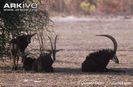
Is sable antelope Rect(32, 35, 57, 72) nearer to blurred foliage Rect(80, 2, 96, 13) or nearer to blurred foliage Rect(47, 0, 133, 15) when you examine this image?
blurred foliage Rect(47, 0, 133, 15)

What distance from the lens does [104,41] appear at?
30328 mm

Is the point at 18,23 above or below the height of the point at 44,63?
above

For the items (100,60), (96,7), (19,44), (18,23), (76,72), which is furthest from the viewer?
(96,7)

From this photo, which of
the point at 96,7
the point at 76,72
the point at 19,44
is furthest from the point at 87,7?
the point at 76,72

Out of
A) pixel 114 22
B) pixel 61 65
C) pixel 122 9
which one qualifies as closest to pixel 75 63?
pixel 61 65

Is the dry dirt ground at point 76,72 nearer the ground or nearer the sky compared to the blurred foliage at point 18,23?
nearer the ground

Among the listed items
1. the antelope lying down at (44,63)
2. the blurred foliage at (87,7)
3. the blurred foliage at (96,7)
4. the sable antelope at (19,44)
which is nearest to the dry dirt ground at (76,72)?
the antelope lying down at (44,63)

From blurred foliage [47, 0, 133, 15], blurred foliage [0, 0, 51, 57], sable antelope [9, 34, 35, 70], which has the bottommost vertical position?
blurred foliage [47, 0, 133, 15]

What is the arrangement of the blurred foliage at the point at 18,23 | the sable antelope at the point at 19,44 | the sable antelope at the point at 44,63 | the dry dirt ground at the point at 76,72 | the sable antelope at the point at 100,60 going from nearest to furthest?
1. the dry dirt ground at the point at 76,72
2. the sable antelope at the point at 100,60
3. the sable antelope at the point at 44,63
4. the sable antelope at the point at 19,44
5. the blurred foliage at the point at 18,23

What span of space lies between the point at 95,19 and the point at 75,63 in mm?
28425

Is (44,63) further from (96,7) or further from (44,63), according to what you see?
(96,7)

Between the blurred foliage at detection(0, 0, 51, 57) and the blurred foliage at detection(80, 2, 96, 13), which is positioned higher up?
the blurred foliage at detection(0, 0, 51, 57)

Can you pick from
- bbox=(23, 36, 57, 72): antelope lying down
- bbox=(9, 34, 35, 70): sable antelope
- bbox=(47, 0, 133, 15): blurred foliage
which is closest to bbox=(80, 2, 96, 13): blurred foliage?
bbox=(47, 0, 133, 15): blurred foliage

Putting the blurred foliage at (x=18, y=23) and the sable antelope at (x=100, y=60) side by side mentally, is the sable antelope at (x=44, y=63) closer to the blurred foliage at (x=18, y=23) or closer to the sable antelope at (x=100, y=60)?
the sable antelope at (x=100, y=60)
